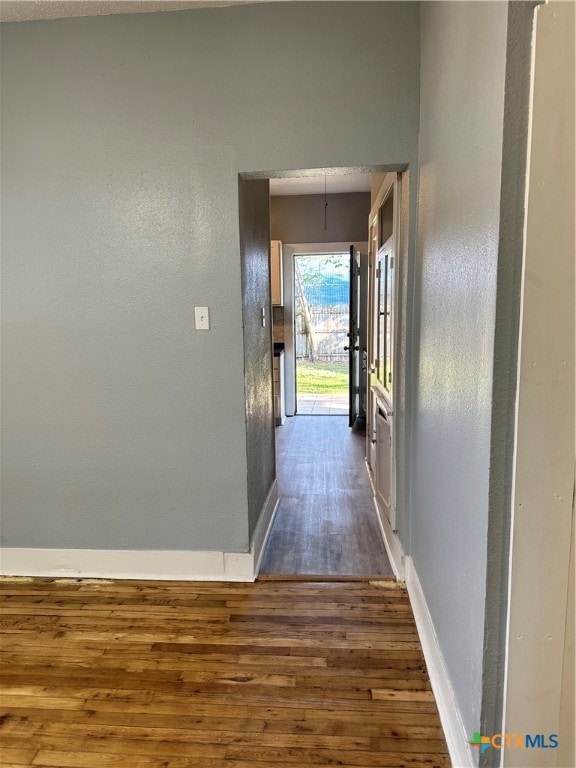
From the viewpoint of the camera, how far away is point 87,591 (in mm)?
Answer: 2305

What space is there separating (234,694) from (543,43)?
206 centimetres

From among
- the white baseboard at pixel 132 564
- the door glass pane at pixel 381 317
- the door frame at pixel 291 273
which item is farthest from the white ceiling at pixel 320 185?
the white baseboard at pixel 132 564

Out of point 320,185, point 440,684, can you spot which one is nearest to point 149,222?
point 440,684

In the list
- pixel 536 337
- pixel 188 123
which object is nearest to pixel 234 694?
pixel 536 337

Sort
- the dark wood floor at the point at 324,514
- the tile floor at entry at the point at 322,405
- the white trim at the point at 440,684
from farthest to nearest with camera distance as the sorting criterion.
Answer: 1. the tile floor at entry at the point at 322,405
2. the dark wood floor at the point at 324,514
3. the white trim at the point at 440,684

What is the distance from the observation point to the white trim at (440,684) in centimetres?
132

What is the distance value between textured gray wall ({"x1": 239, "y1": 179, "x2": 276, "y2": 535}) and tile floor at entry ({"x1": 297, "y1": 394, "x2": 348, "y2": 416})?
294 centimetres

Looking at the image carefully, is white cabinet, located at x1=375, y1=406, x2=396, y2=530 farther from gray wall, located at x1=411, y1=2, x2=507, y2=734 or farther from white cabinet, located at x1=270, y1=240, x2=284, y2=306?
white cabinet, located at x1=270, y1=240, x2=284, y2=306

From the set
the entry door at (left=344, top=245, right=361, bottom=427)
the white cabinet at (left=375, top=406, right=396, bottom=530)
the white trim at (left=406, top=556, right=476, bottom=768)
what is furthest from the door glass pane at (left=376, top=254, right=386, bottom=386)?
the entry door at (left=344, top=245, right=361, bottom=427)

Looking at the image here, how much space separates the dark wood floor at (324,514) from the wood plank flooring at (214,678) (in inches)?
8.9

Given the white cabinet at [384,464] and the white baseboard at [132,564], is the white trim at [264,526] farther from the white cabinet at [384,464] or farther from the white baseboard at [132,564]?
the white cabinet at [384,464]

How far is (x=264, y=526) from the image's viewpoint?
2707mm

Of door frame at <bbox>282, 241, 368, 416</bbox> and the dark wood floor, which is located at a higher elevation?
door frame at <bbox>282, 241, 368, 416</bbox>

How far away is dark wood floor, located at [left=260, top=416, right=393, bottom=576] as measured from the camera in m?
2.49
